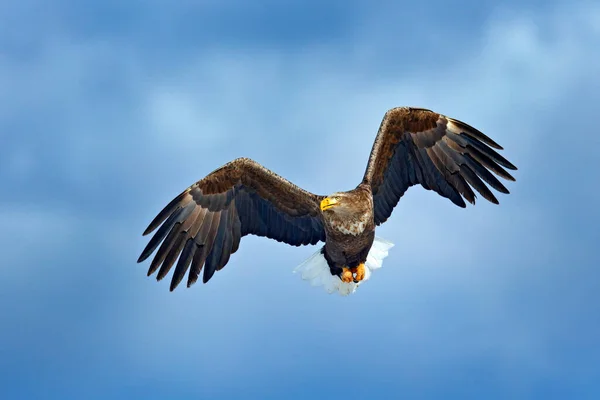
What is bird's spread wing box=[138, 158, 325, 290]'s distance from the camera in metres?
11.0

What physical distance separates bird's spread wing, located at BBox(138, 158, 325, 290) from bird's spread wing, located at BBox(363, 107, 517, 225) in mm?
1123

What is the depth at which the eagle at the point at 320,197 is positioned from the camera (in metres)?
10.8

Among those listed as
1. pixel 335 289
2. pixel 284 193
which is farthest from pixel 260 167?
pixel 335 289

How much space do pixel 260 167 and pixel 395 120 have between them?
183cm

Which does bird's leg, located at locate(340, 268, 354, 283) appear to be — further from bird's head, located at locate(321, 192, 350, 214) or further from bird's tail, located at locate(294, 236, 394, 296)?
bird's head, located at locate(321, 192, 350, 214)

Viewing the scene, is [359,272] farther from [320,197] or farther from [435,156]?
[435,156]

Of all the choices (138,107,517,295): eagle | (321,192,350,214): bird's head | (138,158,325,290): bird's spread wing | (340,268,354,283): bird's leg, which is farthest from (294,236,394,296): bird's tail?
(321,192,350,214): bird's head

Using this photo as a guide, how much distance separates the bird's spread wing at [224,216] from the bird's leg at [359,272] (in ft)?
2.19

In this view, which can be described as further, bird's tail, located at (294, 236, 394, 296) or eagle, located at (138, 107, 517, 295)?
Result: bird's tail, located at (294, 236, 394, 296)

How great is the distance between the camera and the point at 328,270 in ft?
38.2

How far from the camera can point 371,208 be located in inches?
411

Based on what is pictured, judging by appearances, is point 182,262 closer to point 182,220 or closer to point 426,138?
point 182,220

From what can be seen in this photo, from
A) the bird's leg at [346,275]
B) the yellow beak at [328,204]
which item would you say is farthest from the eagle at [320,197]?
the yellow beak at [328,204]

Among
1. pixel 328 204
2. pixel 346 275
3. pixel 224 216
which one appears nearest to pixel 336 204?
pixel 328 204
